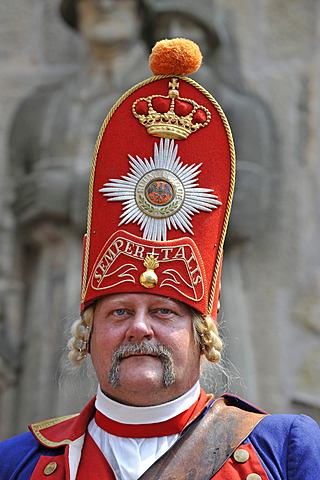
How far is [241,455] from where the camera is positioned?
2422 millimetres

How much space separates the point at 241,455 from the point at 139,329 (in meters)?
0.37

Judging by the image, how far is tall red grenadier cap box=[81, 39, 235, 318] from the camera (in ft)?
8.32

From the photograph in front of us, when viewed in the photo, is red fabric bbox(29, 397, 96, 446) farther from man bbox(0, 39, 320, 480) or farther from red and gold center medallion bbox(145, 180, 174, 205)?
red and gold center medallion bbox(145, 180, 174, 205)

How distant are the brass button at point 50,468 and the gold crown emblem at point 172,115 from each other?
82 cm

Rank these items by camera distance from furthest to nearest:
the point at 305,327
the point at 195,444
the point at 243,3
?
the point at 243,3
the point at 305,327
the point at 195,444

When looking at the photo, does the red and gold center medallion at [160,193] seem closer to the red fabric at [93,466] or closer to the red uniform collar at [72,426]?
the red uniform collar at [72,426]

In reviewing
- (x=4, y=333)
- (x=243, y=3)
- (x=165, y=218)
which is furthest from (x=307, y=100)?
(x=165, y=218)

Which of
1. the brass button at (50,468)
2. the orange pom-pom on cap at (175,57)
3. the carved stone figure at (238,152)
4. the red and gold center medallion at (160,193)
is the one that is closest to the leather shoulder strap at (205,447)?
the brass button at (50,468)

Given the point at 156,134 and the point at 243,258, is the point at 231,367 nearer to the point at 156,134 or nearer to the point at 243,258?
the point at 243,258

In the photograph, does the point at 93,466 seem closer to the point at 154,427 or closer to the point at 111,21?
the point at 154,427

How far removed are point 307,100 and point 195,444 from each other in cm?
206

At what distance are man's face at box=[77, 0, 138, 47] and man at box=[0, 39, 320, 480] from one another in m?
1.42

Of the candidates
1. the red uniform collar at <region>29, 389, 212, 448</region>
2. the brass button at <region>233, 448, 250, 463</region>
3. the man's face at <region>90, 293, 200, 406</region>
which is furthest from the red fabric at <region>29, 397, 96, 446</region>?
the brass button at <region>233, 448, 250, 463</region>

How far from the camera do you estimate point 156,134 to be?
259 cm
